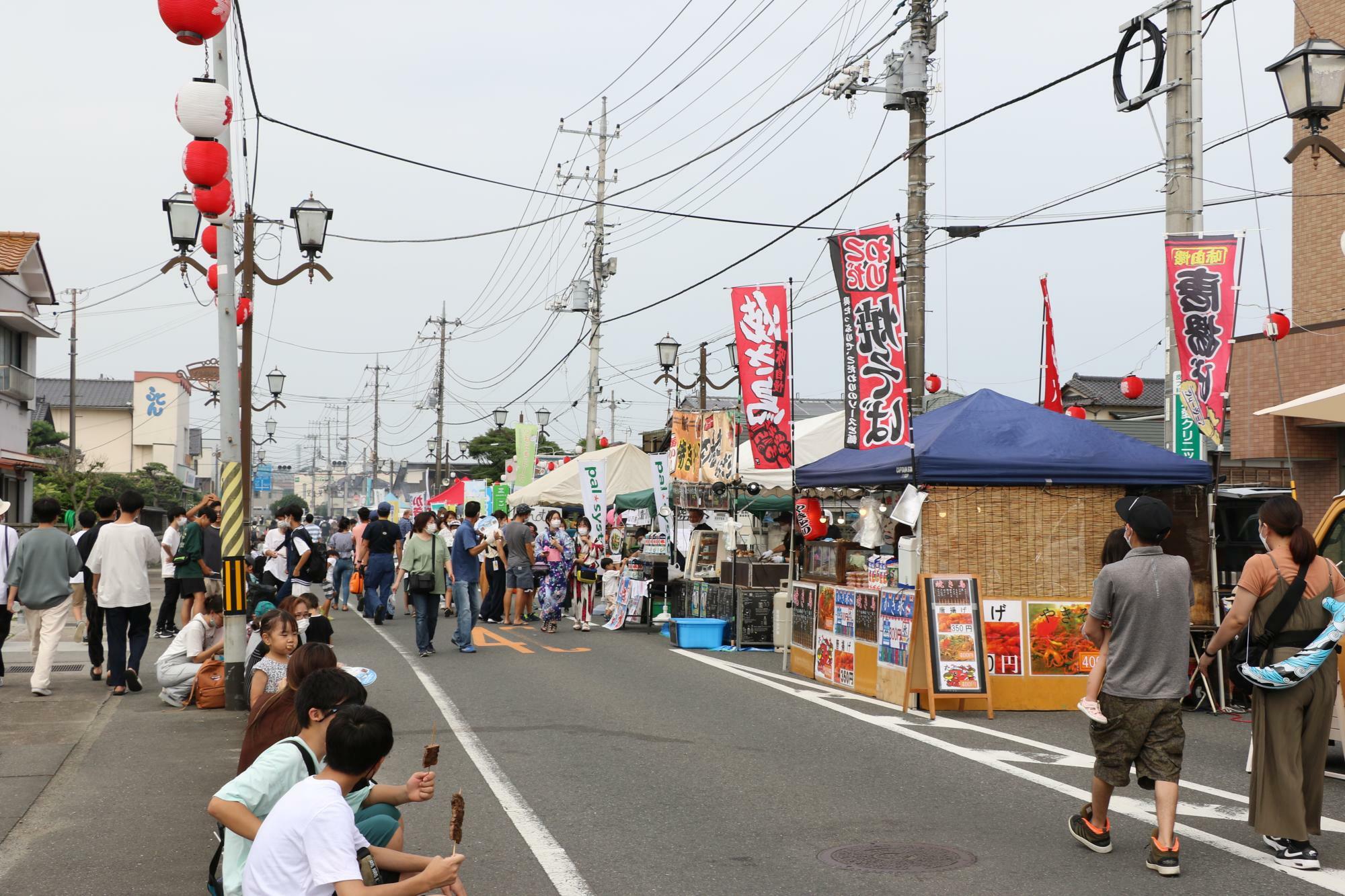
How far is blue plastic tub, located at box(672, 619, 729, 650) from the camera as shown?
16.8m

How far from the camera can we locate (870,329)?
1285 centimetres

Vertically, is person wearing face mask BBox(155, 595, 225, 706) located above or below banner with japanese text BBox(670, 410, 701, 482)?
below

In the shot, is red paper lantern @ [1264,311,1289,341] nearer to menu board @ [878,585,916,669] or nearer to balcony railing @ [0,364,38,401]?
menu board @ [878,585,916,669]

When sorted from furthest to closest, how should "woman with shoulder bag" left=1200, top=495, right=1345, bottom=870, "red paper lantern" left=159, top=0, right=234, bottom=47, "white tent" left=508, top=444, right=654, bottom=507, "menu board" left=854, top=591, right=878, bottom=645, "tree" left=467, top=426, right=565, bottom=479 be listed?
"tree" left=467, top=426, right=565, bottom=479 < "white tent" left=508, top=444, right=654, bottom=507 < "menu board" left=854, top=591, right=878, bottom=645 < "red paper lantern" left=159, top=0, right=234, bottom=47 < "woman with shoulder bag" left=1200, top=495, right=1345, bottom=870

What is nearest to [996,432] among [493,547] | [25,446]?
[493,547]

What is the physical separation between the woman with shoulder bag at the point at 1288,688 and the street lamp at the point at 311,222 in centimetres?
1218

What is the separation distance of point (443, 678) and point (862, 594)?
15.1 ft

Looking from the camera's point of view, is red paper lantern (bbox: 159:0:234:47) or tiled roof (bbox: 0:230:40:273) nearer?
red paper lantern (bbox: 159:0:234:47)

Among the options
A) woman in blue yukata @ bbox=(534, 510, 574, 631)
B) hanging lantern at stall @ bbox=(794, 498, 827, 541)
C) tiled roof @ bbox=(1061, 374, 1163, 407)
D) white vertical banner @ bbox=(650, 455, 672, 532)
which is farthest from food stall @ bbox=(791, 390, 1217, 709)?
tiled roof @ bbox=(1061, 374, 1163, 407)

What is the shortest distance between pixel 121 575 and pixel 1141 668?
9.42m

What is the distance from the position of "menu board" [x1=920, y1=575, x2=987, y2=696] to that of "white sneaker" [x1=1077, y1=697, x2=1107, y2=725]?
4.57m

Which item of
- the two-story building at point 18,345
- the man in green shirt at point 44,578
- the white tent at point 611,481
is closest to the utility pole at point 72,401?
the two-story building at point 18,345

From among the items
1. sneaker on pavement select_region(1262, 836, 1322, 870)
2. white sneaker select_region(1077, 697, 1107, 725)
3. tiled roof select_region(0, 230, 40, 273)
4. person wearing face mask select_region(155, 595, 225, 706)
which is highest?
tiled roof select_region(0, 230, 40, 273)

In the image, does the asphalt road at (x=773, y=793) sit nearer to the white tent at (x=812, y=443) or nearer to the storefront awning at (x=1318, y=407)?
the storefront awning at (x=1318, y=407)
